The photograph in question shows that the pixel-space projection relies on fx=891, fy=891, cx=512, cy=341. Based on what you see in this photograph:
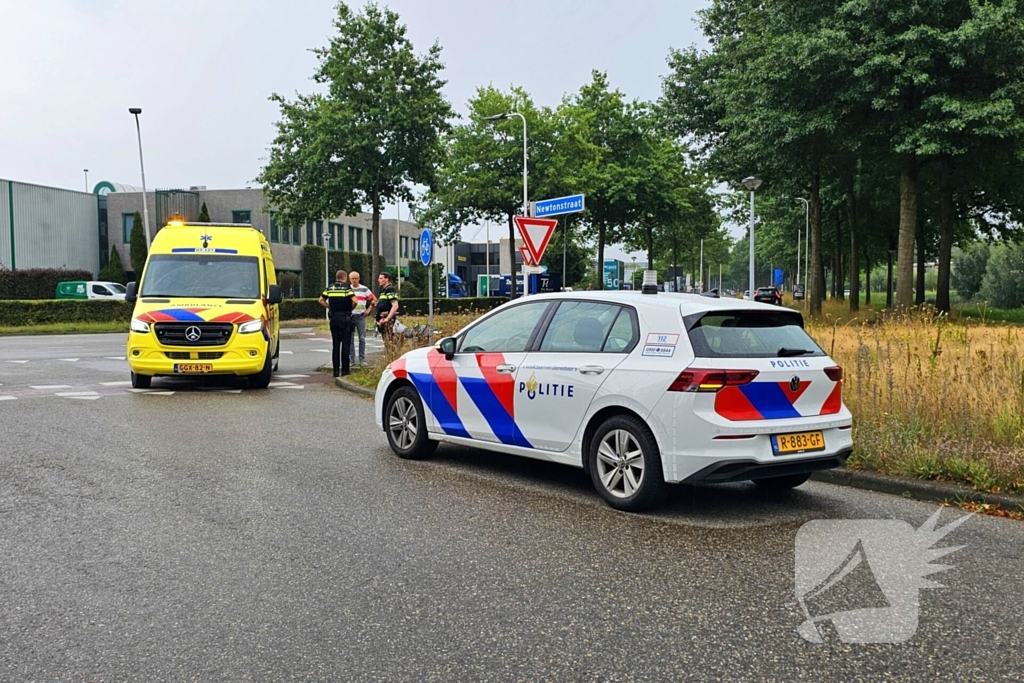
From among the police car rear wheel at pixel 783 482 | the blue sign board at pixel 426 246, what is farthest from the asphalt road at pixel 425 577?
the blue sign board at pixel 426 246

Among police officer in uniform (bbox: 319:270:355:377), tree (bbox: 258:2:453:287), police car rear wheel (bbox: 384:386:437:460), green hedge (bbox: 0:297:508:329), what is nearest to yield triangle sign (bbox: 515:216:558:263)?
police officer in uniform (bbox: 319:270:355:377)

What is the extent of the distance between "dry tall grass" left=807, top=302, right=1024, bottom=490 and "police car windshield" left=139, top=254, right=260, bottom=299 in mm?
9280

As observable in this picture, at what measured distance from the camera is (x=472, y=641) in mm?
3840

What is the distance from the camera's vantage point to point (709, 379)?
18.8ft

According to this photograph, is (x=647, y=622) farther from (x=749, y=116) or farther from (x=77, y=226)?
(x=77, y=226)

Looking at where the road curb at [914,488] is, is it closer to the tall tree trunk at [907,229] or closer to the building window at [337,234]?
the tall tree trunk at [907,229]

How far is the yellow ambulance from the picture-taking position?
1319 cm

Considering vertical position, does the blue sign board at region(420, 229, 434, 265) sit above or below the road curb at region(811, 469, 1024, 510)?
above

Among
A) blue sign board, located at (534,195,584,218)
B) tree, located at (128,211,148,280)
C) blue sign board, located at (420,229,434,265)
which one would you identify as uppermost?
tree, located at (128,211,148,280)

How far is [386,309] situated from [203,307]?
11.9 feet

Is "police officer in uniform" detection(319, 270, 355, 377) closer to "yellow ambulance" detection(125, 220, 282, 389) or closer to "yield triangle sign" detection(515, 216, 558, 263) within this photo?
"yellow ambulance" detection(125, 220, 282, 389)

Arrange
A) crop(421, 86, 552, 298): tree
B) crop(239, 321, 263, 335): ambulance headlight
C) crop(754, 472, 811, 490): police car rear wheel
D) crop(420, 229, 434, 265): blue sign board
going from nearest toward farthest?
crop(754, 472, 811, 490): police car rear wheel
crop(239, 321, 263, 335): ambulance headlight
crop(420, 229, 434, 265): blue sign board
crop(421, 86, 552, 298): tree

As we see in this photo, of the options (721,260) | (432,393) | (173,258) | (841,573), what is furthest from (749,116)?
(721,260)

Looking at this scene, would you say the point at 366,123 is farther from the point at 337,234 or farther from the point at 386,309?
the point at 337,234
